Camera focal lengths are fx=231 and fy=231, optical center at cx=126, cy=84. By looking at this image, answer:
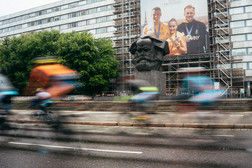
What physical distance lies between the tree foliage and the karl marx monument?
19.0m

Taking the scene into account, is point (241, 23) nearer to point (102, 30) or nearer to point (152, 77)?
point (102, 30)

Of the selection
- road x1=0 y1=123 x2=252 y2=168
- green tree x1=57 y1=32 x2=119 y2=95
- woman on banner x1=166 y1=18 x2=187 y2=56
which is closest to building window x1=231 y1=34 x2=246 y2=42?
woman on banner x1=166 y1=18 x2=187 y2=56

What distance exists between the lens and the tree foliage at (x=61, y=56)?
37.0 m

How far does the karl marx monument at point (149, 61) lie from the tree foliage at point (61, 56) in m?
19.0

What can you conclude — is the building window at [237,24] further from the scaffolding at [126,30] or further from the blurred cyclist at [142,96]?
the blurred cyclist at [142,96]

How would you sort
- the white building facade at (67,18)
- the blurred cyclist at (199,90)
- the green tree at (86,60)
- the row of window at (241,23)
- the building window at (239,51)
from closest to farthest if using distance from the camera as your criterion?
the blurred cyclist at (199,90), the green tree at (86,60), the building window at (239,51), the row of window at (241,23), the white building facade at (67,18)

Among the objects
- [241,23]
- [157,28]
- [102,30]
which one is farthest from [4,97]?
[102,30]

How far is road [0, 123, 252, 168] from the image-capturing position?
4421 mm

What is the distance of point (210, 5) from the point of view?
144 feet

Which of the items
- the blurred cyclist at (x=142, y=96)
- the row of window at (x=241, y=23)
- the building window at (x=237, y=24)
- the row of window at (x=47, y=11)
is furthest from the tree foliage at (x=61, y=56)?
the blurred cyclist at (x=142, y=96)

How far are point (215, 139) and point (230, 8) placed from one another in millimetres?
45137

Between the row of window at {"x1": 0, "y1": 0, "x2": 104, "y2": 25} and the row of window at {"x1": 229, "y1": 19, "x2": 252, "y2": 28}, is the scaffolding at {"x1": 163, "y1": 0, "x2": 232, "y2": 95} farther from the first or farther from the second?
the row of window at {"x1": 0, "y1": 0, "x2": 104, "y2": 25}

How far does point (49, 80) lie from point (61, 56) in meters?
30.9

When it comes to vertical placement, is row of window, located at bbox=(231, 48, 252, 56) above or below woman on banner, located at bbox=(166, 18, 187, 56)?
below
